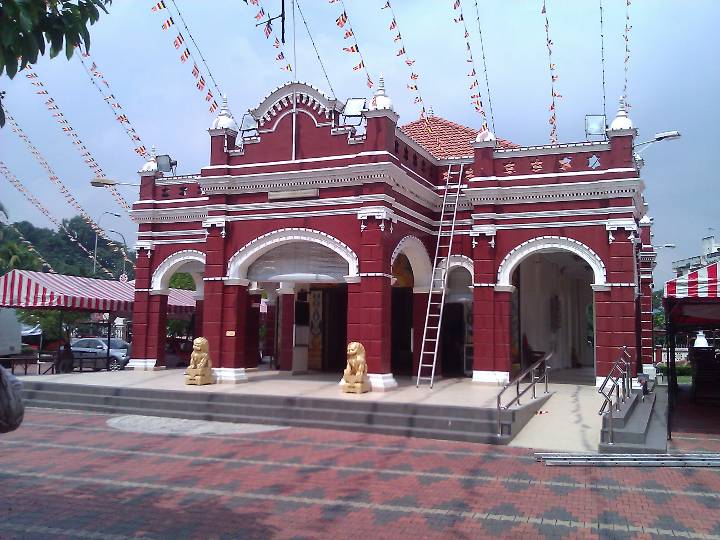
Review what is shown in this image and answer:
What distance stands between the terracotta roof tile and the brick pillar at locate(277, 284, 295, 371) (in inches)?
226

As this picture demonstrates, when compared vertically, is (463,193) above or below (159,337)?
above

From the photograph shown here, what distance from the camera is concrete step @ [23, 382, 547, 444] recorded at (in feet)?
34.1

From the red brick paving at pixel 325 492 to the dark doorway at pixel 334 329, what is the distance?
861 centimetres

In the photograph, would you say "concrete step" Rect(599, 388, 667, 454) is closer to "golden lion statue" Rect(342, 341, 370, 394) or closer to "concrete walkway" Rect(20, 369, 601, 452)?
"concrete walkway" Rect(20, 369, 601, 452)

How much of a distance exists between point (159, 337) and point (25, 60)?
1583 centimetres

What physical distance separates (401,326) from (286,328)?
3.38 meters

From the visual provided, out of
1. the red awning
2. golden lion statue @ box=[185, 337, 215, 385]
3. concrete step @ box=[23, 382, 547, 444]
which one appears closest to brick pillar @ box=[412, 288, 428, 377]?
concrete step @ box=[23, 382, 547, 444]

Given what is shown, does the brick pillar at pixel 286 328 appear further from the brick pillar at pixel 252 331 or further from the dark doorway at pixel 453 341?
the dark doorway at pixel 453 341

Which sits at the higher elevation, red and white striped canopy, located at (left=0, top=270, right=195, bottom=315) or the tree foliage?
the tree foliage

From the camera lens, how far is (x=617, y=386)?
1062 cm

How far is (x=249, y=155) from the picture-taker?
1536cm

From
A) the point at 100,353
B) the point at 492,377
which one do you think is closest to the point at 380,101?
the point at 492,377

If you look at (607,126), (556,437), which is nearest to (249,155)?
(607,126)

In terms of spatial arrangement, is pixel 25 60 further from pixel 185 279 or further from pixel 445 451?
pixel 185 279
